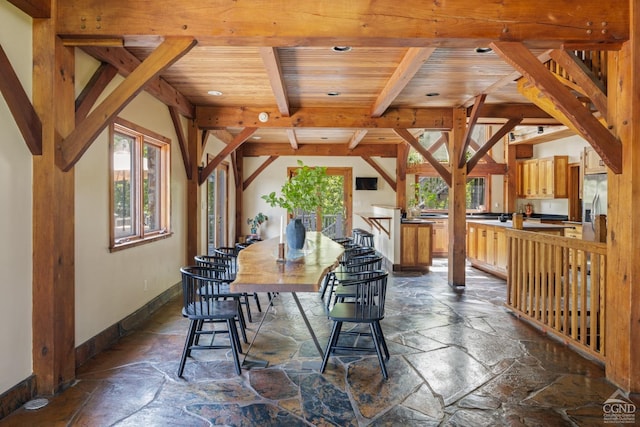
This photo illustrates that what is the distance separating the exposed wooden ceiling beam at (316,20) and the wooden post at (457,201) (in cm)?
308

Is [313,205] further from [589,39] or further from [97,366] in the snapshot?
[589,39]

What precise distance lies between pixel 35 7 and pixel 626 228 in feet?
13.4

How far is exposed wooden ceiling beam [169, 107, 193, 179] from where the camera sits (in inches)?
200

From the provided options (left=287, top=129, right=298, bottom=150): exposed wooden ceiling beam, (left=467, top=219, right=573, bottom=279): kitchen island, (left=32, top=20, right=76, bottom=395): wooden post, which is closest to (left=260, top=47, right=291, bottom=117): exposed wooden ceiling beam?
(left=32, top=20, right=76, bottom=395): wooden post

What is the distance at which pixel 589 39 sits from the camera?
2.72m

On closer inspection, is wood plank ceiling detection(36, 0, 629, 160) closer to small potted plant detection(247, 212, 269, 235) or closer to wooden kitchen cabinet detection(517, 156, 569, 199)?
wooden kitchen cabinet detection(517, 156, 569, 199)

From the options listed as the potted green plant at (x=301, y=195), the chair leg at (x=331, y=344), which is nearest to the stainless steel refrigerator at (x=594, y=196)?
the potted green plant at (x=301, y=195)

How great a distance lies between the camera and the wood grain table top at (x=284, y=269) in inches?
92.1

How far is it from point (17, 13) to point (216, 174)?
5491 millimetres

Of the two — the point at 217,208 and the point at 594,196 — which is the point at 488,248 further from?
the point at 217,208

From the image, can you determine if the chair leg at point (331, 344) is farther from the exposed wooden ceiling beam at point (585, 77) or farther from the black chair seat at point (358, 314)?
the exposed wooden ceiling beam at point (585, 77)

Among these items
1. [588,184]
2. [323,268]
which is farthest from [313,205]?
[588,184]

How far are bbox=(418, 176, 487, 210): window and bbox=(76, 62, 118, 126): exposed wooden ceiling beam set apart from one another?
7736 millimetres

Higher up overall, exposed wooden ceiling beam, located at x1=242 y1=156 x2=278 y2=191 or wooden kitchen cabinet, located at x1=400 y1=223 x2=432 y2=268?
exposed wooden ceiling beam, located at x1=242 y1=156 x2=278 y2=191
